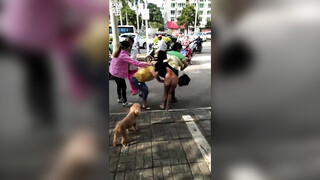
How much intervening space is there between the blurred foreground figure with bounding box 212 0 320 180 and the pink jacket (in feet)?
11.2

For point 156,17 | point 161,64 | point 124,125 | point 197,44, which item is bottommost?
point 124,125

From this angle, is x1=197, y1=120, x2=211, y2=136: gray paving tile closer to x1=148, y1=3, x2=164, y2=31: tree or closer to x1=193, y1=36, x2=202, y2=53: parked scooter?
x1=193, y1=36, x2=202, y2=53: parked scooter

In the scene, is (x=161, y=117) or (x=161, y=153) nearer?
(x=161, y=153)

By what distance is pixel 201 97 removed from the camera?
5594mm

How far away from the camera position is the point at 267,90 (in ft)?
3.20

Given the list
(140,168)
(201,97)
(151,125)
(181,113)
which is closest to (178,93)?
(201,97)

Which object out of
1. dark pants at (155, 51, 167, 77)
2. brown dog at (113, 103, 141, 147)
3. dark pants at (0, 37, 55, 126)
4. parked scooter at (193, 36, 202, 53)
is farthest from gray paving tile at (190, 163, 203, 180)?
parked scooter at (193, 36, 202, 53)

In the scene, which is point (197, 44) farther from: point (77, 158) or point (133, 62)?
point (77, 158)

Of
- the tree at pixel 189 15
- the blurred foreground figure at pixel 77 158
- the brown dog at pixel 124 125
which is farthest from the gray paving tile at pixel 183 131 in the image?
the tree at pixel 189 15

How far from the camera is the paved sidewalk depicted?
2.48 metres

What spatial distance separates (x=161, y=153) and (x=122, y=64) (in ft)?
7.23

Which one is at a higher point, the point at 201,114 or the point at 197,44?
the point at 197,44

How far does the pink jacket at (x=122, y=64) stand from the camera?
170 inches

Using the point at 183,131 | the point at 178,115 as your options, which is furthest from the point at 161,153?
the point at 178,115
